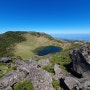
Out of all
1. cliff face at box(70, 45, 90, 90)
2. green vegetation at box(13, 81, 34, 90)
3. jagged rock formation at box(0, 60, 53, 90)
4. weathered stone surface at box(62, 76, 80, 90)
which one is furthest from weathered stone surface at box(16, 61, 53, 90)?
cliff face at box(70, 45, 90, 90)

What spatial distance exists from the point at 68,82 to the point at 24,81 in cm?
771

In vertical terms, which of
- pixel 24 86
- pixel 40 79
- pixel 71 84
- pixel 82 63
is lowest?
pixel 24 86

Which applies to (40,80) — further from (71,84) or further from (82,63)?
(82,63)

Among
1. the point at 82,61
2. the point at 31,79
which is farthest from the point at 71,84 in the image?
the point at 82,61

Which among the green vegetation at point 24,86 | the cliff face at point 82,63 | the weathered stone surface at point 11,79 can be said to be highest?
the cliff face at point 82,63

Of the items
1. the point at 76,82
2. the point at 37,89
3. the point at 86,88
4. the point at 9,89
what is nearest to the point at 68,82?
the point at 76,82

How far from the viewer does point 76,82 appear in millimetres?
26375

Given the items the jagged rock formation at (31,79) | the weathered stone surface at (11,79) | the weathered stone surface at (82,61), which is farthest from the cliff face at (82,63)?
the weathered stone surface at (11,79)

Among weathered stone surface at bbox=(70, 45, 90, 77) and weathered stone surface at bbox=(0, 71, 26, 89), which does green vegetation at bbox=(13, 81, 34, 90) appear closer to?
weathered stone surface at bbox=(0, 71, 26, 89)

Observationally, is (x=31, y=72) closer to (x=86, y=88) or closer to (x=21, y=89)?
Result: (x=21, y=89)

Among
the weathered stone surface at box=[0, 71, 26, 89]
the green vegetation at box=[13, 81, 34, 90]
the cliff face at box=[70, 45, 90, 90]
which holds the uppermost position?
the cliff face at box=[70, 45, 90, 90]

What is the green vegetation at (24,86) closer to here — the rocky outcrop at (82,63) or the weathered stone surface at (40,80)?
the weathered stone surface at (40,80)

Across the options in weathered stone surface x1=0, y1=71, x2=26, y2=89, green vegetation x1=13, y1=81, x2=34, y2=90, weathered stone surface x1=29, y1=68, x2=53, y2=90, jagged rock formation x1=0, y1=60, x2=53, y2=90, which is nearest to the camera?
green vegetation x1=13, y1=81, x2=34, y2=90

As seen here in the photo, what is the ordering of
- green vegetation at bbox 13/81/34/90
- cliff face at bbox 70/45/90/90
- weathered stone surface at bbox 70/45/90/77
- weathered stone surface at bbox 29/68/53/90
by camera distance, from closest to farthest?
1. green vegetation at bbox 13/81/34/90
2. weathered stone surface at bbox 29/68/53/90
3. cliff face at bbox 70/45/90/90
4. weathered stone surface at bbox 70/45/90/77
